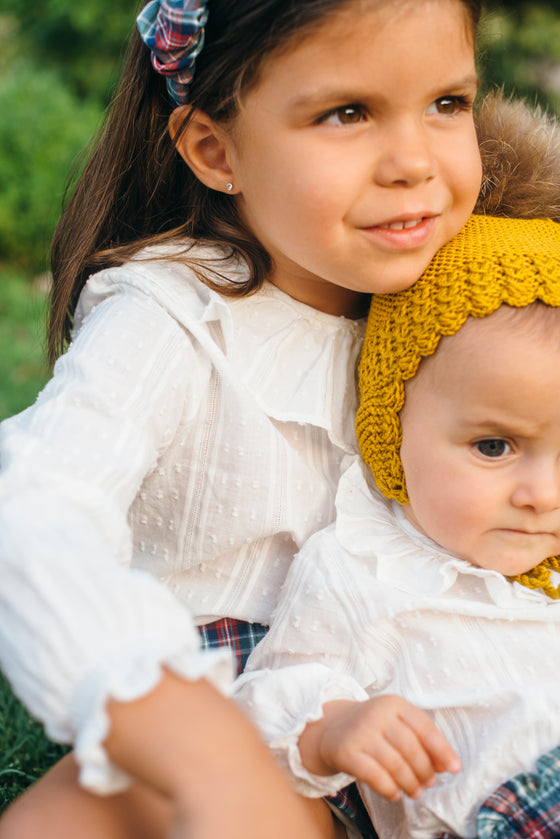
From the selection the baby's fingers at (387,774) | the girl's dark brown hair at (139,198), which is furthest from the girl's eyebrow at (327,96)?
the baby's fingers at (387,774)

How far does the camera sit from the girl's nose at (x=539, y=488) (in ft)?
5.44

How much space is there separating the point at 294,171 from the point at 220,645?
38.2 inches

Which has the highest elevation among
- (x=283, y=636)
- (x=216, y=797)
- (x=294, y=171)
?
(x=294, y=171)

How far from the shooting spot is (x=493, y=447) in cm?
171

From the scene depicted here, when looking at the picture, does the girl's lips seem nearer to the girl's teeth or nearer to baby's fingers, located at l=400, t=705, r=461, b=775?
Answer: the girl's teeth

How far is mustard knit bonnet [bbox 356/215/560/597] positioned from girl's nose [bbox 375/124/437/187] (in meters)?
0.19

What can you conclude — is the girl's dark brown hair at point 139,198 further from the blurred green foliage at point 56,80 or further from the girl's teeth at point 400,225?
the blurred green foliage at point 56,80

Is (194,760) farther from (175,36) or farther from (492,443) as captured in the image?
(175,36)

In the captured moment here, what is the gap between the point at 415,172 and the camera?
170 centimetres

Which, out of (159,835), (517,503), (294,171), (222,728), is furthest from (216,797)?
(294,171)

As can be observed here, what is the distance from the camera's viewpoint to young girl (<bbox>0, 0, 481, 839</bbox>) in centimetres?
121

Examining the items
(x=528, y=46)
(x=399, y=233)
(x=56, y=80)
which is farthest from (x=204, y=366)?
(x=528, y=46)

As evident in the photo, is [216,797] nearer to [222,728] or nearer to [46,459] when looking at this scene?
[222,728]

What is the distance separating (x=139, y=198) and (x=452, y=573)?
43.9 inches
